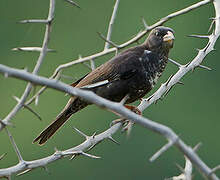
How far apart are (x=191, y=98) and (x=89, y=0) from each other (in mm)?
4151

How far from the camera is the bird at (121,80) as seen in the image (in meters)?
5.32

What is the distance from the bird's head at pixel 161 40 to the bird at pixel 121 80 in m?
0.08

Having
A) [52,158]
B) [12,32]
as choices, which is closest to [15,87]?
[12,32]

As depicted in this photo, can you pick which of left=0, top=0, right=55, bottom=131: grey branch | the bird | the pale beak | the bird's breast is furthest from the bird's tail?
left=0, top=0, right=55, bottom=131: grey branch

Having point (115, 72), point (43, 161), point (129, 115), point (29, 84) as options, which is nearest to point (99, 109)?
point (115, 72)

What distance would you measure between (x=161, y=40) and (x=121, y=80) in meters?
0.57

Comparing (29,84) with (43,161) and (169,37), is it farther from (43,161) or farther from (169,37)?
(169,37)

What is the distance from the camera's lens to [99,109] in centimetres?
1388

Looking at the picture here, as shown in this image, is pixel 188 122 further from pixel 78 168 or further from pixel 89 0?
pixel 89 0

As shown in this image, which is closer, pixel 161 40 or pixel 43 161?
pixel 43 161

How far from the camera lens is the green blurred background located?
13695mm

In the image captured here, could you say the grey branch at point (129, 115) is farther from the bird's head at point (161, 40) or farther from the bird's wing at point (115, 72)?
the bird's head at point (161, 40)

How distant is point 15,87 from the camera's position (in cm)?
1667

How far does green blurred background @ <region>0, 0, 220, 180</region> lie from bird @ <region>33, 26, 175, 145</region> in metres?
7.48
